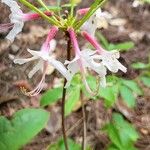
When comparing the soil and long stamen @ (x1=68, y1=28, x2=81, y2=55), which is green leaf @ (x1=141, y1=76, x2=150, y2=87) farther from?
long stamen @ (x1=68, y1=28, x2=81, y2=55)

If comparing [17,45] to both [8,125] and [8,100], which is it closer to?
[8,100]

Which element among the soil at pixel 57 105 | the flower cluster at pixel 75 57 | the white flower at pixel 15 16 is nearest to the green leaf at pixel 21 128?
the flower cluster at pixel 75 57

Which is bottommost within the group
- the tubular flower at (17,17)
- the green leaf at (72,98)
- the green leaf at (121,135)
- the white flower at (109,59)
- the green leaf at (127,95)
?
the green leaf at (121,135)

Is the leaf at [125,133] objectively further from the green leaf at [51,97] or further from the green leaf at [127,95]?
the green leaf at [51,97]

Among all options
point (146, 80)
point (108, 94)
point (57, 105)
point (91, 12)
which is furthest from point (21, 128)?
point (57, 105)

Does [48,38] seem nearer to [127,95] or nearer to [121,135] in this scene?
[127,95]

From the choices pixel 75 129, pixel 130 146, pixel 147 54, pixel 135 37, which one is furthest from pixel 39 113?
pixel 135 37

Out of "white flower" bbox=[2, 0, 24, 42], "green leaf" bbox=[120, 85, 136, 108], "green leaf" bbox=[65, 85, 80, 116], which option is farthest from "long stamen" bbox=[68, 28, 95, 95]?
"green leaf" bbox=[120, 85, 136, 108]

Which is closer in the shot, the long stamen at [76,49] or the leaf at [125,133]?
the long stamen at [76,49]
